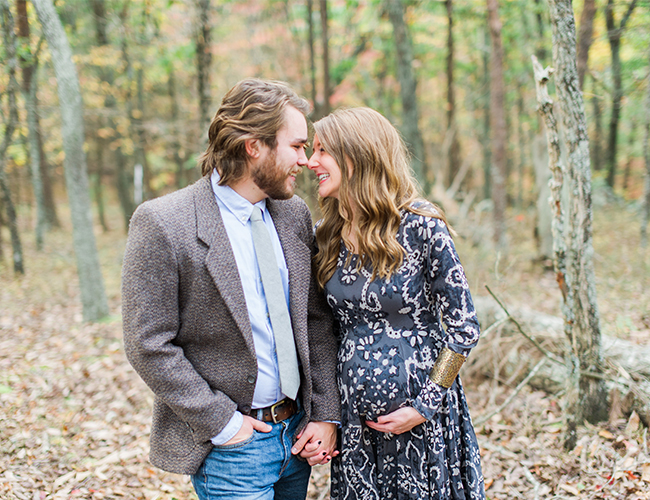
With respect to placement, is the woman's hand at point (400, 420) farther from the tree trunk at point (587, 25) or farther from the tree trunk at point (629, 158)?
the tree trunk at point (629, 158)

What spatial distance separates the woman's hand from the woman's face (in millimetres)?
1095

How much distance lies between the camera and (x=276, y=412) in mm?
2135

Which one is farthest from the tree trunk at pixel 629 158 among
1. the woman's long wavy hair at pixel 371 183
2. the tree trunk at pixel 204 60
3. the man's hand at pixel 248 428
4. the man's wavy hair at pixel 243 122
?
the man's hand at pixel 248 428

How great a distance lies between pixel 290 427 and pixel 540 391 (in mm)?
3208

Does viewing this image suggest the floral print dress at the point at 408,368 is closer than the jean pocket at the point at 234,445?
No

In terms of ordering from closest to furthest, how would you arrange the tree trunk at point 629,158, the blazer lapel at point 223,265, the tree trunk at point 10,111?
the blazer lapel at point 223,265 → the tree trunk at point 10,111 → the tree trunk at point 629,158

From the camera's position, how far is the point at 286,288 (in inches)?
86.7

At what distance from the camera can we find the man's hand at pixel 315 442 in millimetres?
2186

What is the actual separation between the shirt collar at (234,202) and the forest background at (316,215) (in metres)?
2.23

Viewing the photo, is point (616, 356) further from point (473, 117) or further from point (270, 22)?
point (473, 117)

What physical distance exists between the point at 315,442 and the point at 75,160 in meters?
6.37

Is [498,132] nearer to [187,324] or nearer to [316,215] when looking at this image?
[316,215]

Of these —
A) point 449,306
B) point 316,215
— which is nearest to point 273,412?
point 449,306

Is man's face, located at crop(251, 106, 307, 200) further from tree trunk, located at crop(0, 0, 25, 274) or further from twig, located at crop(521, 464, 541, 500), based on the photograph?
tree trunk, located at crop(0, 0, 25, 274)
